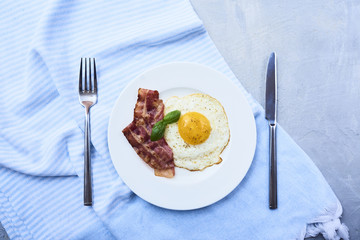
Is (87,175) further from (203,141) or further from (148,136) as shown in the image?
(203,141)

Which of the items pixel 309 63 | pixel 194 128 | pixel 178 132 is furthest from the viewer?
pixel 309 63

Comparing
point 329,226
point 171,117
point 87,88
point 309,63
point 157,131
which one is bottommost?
point 329,226

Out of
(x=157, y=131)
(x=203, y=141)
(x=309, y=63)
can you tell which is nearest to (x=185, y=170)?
(x=203, y=141)

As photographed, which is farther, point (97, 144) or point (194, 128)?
point (97, 144)

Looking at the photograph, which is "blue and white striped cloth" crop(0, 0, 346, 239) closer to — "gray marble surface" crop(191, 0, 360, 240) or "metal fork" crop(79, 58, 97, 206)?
"metal fork" crop(79, 58, 97, 206)

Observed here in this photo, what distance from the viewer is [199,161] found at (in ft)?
8.07

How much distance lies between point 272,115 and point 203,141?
24.8 inches

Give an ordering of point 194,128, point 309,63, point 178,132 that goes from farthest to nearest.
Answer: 1. point 309,63
2. point 178,132
3. point 194,128

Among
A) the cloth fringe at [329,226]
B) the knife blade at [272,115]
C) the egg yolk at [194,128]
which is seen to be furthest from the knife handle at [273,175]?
the egg yolk at [194,128]

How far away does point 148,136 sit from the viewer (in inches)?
94.5

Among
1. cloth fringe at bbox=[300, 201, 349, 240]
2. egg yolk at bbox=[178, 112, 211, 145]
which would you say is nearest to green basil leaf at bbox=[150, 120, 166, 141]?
egg yolk at bbox=[178, 112, 211, 145]

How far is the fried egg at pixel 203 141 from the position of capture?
2.44m

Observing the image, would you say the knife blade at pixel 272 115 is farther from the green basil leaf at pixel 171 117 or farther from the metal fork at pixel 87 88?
the metal fork at pixel 87 88

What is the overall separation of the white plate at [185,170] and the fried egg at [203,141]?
45 mm
